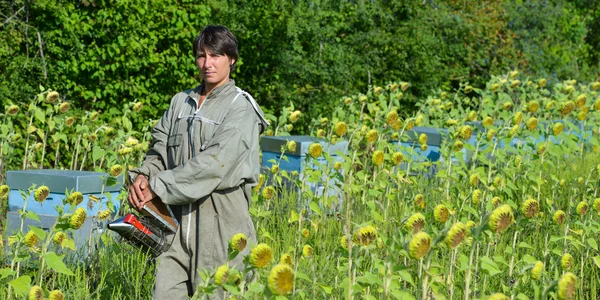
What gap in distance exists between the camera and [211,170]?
307cm

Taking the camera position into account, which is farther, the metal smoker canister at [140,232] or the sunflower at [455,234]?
the metal smoker canister at [140,232]

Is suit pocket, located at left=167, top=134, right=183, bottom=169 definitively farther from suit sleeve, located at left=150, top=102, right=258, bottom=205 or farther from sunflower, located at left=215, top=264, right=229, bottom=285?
sunflower, located at left=215, top=264, right=229, bottom=285

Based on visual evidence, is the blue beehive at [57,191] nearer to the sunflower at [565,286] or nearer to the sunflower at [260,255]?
the sunflower at [260,255]

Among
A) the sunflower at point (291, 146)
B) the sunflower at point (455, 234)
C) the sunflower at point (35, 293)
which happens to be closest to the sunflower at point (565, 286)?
the sunflower at point (455, 234)

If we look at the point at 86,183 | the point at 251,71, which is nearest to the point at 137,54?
the point at 251,71

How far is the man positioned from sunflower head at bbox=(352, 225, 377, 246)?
2.21ft

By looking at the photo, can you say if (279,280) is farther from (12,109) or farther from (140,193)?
(12,109)

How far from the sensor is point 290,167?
5613 millimetres

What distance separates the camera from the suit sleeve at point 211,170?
3059mm

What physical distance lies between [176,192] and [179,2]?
5394 millimetres

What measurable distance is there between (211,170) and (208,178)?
0.03 metres

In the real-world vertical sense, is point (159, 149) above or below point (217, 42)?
below

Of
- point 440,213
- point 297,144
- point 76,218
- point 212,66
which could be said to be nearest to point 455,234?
point 440,213

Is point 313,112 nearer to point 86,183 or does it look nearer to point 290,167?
point 290,167
